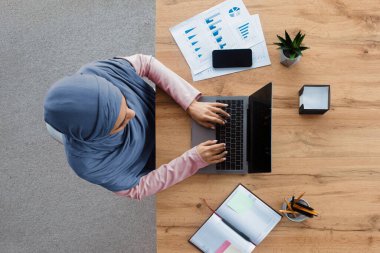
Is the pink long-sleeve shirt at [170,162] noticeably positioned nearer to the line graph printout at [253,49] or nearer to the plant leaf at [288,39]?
the line graph printout at [253,49]

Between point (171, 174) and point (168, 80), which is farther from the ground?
point (168, 80)

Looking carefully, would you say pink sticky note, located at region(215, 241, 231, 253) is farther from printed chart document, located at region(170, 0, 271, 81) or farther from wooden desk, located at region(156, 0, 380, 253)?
printed chart document, located at region(170, 0, 271, 81)

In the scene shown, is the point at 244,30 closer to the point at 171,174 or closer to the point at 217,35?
the point at 217,35

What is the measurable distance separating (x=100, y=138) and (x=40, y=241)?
129 cm

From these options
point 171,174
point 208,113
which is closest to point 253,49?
point 208,113

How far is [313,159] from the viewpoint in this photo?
1212 mm

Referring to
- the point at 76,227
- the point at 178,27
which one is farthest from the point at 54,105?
the point at 76,227

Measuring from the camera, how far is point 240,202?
1193 mm

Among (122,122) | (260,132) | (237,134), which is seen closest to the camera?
(122,122)

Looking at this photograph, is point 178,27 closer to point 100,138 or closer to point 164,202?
point 100,138

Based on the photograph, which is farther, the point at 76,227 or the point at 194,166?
the point at 76,227

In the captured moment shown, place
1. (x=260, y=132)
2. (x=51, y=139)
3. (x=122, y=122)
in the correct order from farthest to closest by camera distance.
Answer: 1. (x=51, y=139)
2. (x=260, y=132)
3. (x=122, y=122)

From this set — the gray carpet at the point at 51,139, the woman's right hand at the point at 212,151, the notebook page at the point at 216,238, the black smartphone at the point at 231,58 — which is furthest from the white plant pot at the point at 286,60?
the gray carpet at the point at 51,139

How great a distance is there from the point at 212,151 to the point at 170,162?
16 centimetres
